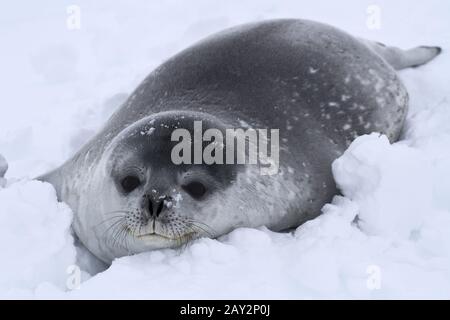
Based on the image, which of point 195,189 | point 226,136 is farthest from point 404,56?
point 195,189

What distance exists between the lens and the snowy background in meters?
2.12

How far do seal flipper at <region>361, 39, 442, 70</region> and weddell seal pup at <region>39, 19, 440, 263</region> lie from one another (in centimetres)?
48

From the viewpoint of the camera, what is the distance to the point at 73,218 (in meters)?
2.80

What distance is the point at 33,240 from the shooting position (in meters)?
2.49

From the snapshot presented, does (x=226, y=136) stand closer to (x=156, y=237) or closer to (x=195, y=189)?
(x=195, y=189)

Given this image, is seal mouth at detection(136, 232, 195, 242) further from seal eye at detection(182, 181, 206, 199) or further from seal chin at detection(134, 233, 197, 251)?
seal eye at detection(182, 181, 206, 199)

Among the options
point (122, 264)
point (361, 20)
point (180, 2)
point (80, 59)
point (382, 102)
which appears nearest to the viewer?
point (122, 264)

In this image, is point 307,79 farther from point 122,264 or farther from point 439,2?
point 439,2

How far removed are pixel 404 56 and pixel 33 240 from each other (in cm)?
274

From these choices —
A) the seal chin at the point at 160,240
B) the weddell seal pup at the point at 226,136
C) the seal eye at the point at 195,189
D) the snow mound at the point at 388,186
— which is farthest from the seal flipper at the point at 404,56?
the seal chin at the point at 160,240

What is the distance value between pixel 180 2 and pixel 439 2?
2073mm

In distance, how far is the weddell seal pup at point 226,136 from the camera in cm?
240
